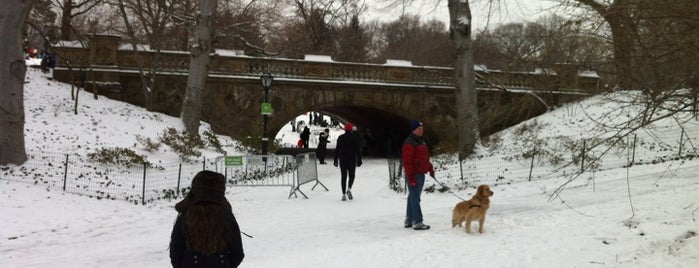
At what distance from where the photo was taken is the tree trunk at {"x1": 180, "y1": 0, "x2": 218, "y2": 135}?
61.9 ft

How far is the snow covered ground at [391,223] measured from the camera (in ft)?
22.0

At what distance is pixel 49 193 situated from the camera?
10125mm

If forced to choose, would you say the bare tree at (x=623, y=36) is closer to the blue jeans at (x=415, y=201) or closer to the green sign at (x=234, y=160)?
the blue jeans at (x=415, y=201)

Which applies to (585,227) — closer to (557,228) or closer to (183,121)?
(557,228)

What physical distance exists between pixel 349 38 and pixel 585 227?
3467 centimetres

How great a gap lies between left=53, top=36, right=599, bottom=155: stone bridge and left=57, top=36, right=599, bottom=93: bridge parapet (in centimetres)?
4

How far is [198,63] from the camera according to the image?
19391 mm

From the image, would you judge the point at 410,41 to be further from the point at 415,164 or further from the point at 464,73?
the point at 415,164

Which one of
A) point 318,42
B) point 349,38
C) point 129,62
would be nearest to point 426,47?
point 349,38

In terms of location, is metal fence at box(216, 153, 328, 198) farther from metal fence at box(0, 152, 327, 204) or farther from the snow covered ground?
the snow covered ground

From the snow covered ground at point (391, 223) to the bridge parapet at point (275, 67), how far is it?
8.19m

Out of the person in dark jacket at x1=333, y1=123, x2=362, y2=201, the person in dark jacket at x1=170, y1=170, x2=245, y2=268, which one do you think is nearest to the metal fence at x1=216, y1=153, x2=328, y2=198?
the person in dark jacket at x1=333, y1=123, x2=362, y2=201

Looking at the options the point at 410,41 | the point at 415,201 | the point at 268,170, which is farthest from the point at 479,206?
the point at 410,41

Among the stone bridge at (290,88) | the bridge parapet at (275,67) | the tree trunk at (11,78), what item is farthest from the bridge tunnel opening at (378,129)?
the tree trunk at (11,78)
